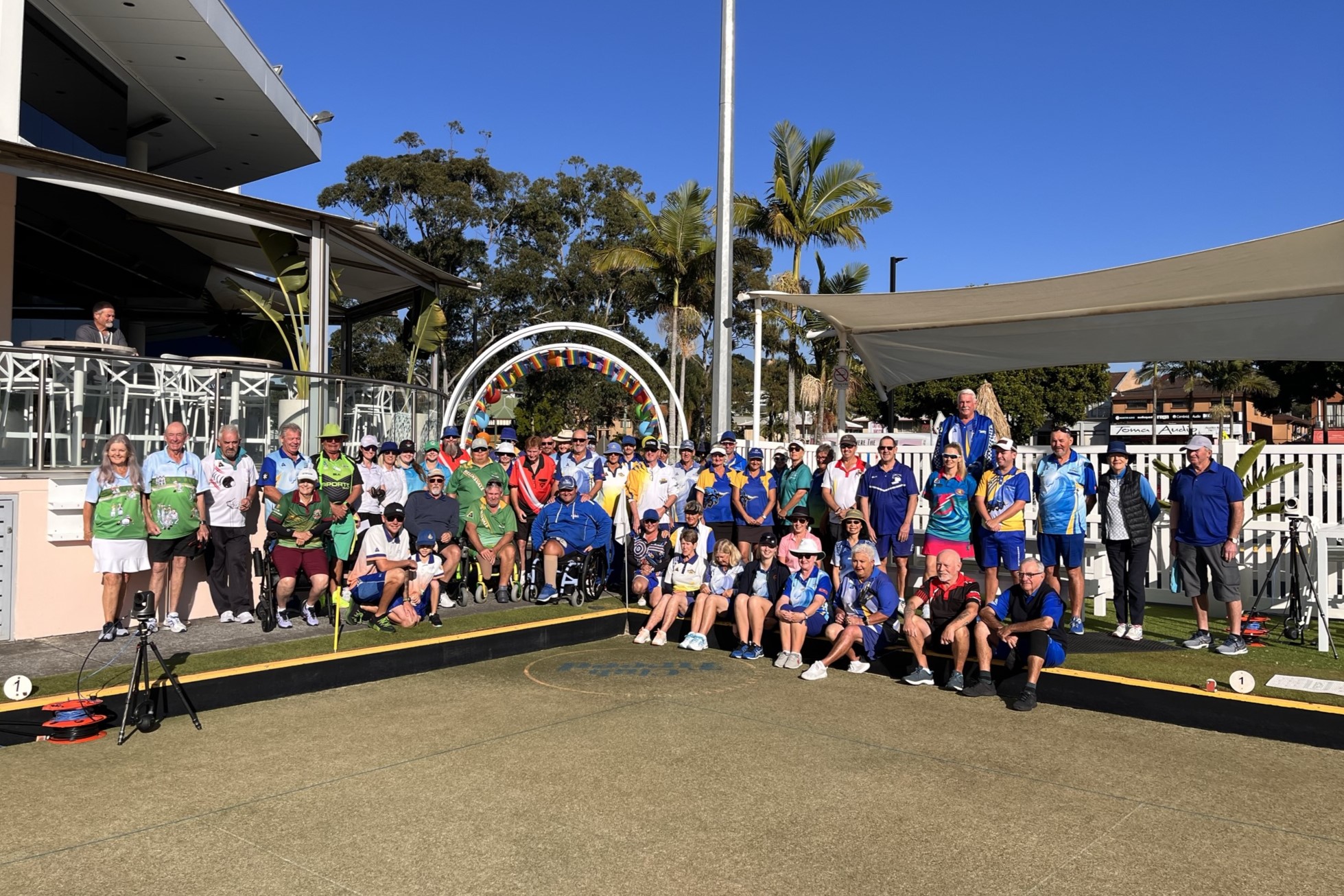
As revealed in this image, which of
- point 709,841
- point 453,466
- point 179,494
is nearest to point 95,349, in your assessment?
point 179,494

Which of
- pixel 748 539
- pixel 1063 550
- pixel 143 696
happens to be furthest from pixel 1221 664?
pixel 143 696

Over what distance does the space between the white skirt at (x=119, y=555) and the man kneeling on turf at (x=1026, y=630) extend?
6394 millimetres

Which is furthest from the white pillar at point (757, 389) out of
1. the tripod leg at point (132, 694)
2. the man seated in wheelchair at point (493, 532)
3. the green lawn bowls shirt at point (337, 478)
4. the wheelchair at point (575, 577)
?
the tripod leg at point (132, 694)

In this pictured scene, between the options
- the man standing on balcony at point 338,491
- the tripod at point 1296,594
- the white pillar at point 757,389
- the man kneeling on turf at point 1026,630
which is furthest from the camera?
the white pillar at point 757,389

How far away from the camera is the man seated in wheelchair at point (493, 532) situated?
9961mm

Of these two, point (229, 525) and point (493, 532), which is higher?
point (229, 525)

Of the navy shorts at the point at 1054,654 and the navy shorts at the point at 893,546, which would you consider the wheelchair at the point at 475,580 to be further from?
the navy shorts at the point at 1054,654

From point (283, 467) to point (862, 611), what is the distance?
5.14 metres

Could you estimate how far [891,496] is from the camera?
873 cm

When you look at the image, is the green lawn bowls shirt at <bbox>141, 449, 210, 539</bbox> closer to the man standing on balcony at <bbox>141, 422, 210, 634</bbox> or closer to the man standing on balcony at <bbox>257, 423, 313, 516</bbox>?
the man standing on balcony at <bbox>141, 422, 210, 634</bbox>

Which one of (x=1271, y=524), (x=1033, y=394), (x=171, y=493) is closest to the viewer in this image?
(x=171, y=493)

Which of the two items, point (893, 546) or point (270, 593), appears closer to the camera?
point (270, 593)

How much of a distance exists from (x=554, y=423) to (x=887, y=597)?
31944 mm

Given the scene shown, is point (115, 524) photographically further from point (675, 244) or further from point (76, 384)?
point (675, 244)
